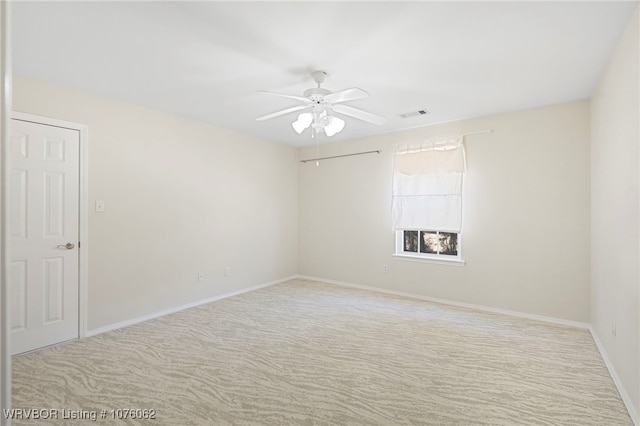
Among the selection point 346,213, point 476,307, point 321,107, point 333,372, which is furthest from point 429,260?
point 321,107

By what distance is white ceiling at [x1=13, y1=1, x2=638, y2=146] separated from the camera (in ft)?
6.26

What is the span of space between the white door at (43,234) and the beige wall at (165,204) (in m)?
0.16

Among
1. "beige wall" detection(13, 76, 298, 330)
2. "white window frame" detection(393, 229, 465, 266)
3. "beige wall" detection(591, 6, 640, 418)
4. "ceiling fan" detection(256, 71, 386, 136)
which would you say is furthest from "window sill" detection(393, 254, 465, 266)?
"ceiling fan" detection(256, 71, 386, 136)

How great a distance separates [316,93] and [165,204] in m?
2.45

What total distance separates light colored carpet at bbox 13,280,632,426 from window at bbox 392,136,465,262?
44.7 inches

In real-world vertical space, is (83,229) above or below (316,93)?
below

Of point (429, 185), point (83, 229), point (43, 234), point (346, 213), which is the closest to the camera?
point (43, 234)

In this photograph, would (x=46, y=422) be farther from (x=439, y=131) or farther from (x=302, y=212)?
(x=439, y=131)

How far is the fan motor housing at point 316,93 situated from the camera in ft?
8.36

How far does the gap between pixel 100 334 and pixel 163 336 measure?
2.21 ft

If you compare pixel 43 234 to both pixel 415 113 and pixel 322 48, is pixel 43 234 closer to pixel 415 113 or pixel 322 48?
pixel 322 48

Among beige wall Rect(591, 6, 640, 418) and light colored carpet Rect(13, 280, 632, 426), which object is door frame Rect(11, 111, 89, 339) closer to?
light colored carpet Rect(13, 280, 632, 426)

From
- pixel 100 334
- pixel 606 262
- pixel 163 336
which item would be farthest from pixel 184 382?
pixel 606 262

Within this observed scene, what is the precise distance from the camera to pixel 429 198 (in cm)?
441
